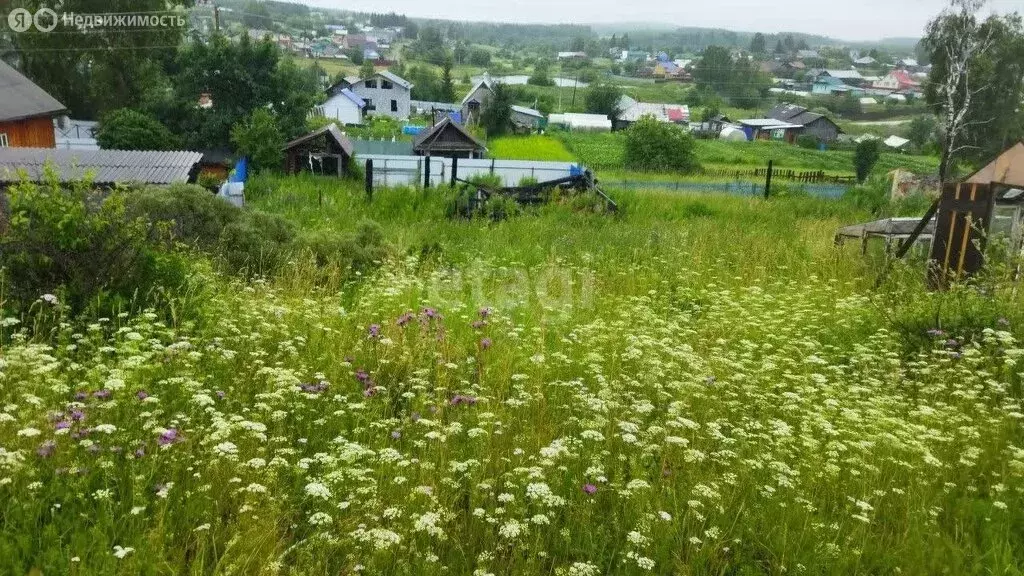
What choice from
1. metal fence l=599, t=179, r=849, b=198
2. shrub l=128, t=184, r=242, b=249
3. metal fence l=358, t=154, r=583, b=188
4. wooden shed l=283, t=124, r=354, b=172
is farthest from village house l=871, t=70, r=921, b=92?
shrub l=128, t=184, r=242, b=249

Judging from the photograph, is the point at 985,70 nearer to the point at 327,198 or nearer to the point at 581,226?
the point at 581,226

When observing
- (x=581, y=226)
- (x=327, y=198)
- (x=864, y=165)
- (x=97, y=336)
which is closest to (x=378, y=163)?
(x=327, y=198)

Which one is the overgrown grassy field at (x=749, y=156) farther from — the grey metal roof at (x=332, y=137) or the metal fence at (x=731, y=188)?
the grey metal roof at (x=332, y=137)

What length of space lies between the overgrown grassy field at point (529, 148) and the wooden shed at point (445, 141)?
602 cm

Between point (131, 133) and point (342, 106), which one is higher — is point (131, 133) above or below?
below

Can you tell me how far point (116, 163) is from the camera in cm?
1500

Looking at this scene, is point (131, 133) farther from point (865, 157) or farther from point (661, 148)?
point (865, 157)

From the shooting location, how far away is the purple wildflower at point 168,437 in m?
3.09

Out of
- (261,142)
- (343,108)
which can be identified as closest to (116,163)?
(261,142)

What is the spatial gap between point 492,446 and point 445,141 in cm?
2918

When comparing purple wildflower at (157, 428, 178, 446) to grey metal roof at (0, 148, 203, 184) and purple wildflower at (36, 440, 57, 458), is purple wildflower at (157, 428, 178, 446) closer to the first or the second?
purple wildflower at (36, 440, 57, 458)

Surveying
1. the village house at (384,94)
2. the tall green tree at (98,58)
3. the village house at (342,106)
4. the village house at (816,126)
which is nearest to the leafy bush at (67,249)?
the tall green tree at (98,58)

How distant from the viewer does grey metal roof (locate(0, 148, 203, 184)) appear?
13766mm

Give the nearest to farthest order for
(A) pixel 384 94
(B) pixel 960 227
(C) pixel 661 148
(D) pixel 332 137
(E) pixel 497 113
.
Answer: (B) pixel 960 227
(D) pixel 332 137
(C) pixel 661 148
(E) pixel 497 113
(A) pixel 384 94
